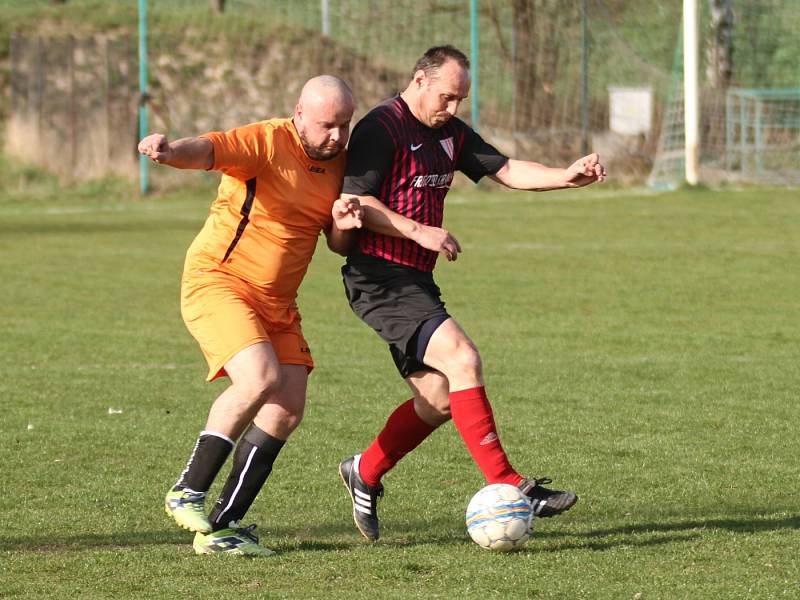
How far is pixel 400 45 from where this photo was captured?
86.6ft

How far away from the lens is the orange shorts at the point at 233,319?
554 cm

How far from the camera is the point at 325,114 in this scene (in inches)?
218

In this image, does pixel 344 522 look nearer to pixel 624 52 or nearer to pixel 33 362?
pixel 33 362

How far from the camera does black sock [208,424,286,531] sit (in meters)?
5.65

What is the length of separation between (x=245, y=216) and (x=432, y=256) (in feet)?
2.70

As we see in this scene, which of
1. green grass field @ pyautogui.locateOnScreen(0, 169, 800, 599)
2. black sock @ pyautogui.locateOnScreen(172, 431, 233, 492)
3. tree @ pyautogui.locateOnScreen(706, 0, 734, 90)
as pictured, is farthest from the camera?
tree @ pyautogui.locateOnScreen(706, 0, 734, 90)

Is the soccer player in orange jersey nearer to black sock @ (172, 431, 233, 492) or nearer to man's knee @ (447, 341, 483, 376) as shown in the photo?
black sock @ (172, 431, 233, 492)

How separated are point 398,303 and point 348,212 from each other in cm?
57

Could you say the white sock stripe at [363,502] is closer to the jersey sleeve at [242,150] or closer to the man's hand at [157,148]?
the jersey sleeve at [242,150]

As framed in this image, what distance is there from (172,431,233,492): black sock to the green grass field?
27cm

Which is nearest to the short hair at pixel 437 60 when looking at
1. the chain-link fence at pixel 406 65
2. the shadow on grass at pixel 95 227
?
the shadow on grass at pixel 95 227

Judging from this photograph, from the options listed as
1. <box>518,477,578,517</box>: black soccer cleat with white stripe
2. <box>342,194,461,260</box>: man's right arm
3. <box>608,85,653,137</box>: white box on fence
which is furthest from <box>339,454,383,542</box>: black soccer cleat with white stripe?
<box>608,85,653,137</box>: white box on fence

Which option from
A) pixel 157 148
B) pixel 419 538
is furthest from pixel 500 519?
pixel 157 148

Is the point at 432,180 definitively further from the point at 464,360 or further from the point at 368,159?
the point at 464,360
